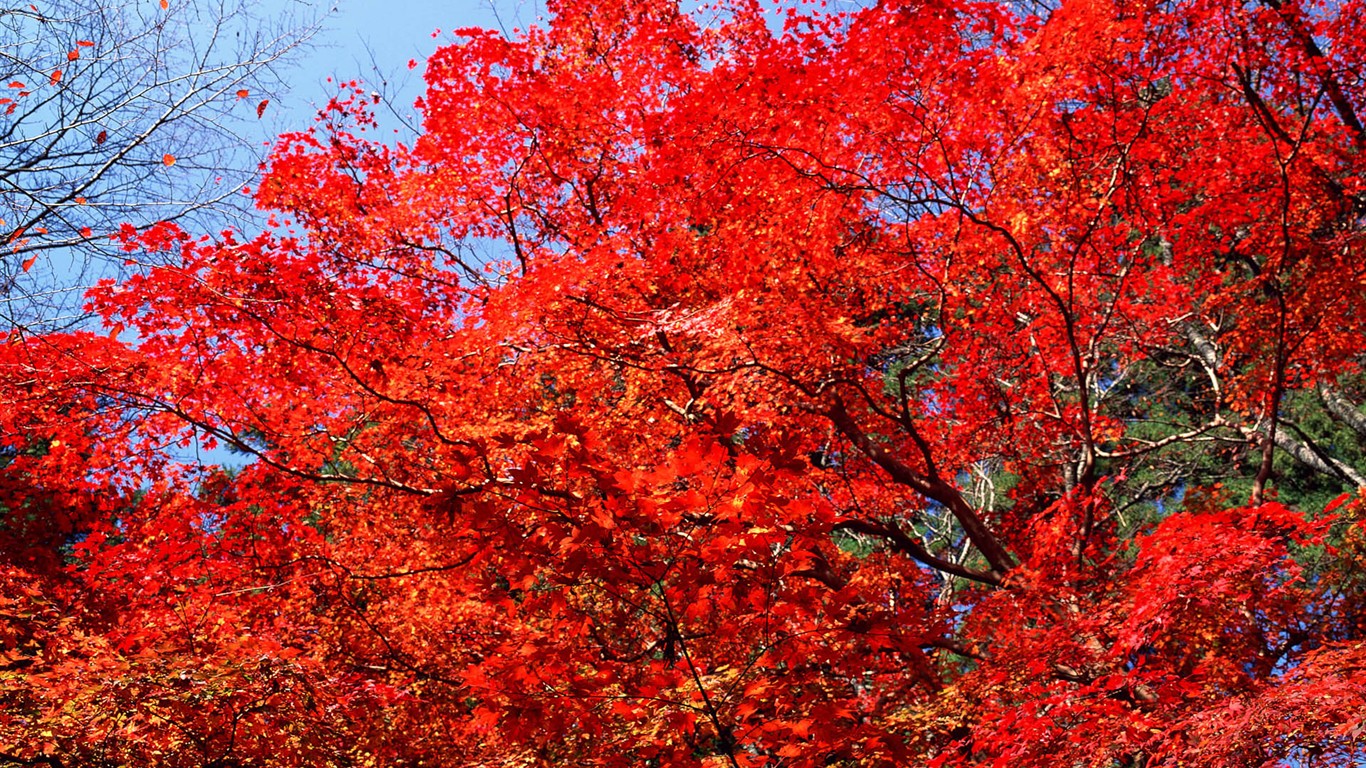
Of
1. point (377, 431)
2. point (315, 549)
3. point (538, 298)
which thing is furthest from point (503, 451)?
point (315, 549)

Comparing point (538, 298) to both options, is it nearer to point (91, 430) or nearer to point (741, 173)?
point (741, 173)

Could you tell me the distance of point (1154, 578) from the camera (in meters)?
6.43

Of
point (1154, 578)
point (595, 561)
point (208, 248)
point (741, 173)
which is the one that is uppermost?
point (208, 248)

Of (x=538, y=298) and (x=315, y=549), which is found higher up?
(x=538, y=298)

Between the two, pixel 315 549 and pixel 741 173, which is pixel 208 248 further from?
pixel 741 173

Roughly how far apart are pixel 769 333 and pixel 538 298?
7.98 ft

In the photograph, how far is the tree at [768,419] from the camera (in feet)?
17.6

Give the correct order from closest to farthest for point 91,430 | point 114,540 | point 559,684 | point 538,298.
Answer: point 559,684 < point 538,298 < point 91,430 < point 114,540

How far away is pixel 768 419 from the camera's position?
340 inches

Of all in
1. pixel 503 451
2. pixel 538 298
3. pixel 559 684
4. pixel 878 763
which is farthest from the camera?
pixel 503 451

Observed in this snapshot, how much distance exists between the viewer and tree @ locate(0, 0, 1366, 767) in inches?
211

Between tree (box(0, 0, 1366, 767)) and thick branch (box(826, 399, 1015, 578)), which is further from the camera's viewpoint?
thick branch (box(826, 399, 1015, 578))

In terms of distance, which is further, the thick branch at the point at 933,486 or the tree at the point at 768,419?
the thick branch at the point at 933,486

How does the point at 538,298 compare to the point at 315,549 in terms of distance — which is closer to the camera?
the point at 538,298
